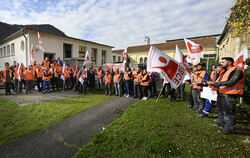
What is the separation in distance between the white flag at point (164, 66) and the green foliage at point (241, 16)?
16.1 ft

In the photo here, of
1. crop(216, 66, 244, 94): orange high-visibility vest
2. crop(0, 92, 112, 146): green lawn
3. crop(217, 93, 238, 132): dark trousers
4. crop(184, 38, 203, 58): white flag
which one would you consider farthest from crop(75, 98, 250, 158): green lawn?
crop(184, 38, 203, 58): white flag

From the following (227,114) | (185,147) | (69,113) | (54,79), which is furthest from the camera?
(54,79)

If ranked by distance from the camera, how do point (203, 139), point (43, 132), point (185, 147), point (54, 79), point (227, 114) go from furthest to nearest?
point (54, 79) < point (43, 132) < point (227, 114) < point (203, 139) < point (185, 147)

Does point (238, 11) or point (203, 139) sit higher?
point (238, 11)

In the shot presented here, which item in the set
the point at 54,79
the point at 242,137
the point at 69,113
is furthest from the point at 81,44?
the point at 242,137

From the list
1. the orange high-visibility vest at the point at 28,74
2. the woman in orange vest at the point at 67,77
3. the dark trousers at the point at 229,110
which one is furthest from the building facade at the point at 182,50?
the dark trousers at the point at 229,110

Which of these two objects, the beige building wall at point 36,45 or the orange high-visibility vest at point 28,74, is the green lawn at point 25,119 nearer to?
the orange high-visibility vest at point 28,74

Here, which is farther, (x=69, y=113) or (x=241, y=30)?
(x=241, y=30)

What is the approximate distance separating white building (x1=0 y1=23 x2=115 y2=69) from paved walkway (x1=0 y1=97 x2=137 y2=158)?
1109 centimetres

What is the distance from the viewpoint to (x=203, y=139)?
2984 millimetres

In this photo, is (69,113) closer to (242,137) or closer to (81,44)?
(242,137)

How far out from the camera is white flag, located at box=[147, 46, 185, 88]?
3.56 metres

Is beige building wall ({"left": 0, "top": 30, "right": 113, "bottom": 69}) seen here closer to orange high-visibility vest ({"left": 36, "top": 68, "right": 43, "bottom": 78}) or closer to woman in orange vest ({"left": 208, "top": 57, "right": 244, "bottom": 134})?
orange high-visibility vest ({"left": 36, "top": 68, "right": 43, "bottom": 78})

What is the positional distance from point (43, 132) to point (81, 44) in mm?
17336
